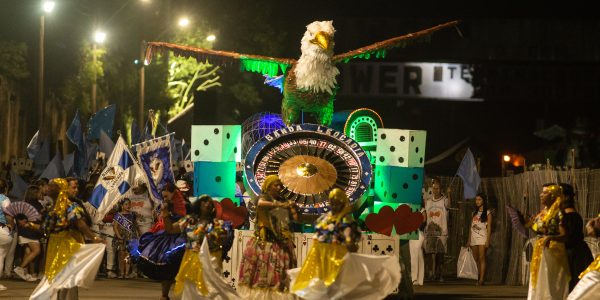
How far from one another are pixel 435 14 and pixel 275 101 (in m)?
8.07

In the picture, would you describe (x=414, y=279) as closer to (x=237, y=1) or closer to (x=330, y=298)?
(x=330, y=298)

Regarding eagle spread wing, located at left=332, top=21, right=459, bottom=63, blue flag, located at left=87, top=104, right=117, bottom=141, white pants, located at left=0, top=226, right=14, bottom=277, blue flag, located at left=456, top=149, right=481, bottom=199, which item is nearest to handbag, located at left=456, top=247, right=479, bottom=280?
blue flag, located at left=456, top=149, right=481, bottom=199

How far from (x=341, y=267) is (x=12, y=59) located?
27.2 metres

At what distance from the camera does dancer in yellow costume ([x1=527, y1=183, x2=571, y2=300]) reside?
15359 millimetres

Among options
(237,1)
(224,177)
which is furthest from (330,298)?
(237,1)

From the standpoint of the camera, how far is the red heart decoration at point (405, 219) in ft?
60.7

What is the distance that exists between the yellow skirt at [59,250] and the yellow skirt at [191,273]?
1230 mm

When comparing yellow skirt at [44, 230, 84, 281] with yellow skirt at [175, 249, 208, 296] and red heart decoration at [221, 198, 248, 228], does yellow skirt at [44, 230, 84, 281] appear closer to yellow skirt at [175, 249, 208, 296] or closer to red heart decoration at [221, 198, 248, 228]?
yellow skirt at [175, 249, 208, 296]

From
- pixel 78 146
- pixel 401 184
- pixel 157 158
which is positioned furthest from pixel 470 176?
pixel 78 146

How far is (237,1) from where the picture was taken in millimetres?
54594

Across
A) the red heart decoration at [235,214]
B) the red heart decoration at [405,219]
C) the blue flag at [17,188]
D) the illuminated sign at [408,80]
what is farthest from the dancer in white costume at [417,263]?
the illuminated sign at [408,80]

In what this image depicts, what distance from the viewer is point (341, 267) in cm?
1397

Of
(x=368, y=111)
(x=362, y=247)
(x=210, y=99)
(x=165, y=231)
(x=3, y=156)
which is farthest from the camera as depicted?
(x=210, y=99)

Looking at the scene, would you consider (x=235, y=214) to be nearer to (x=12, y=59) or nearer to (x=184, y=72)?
(x=12, y=59)
